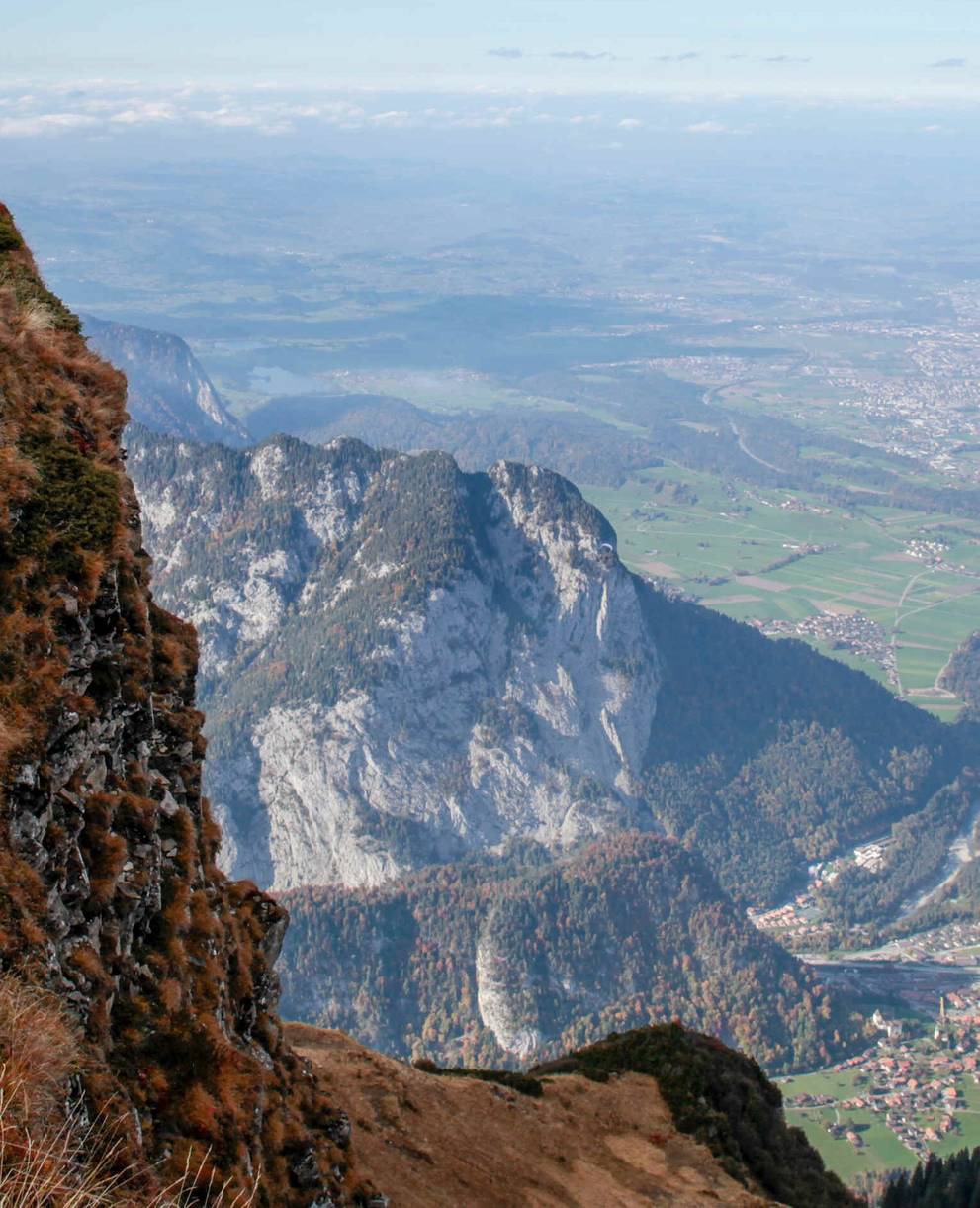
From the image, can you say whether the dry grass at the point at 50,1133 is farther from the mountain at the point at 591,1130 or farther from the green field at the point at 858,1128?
the green field at the point at 858,1128

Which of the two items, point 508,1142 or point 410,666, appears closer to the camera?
point 508,1142

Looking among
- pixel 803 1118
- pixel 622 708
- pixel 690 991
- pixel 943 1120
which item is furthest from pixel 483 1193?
pixel 622 708

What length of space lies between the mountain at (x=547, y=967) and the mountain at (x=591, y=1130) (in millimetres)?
77501

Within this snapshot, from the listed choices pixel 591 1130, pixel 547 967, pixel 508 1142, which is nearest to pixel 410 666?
pixel 547 967

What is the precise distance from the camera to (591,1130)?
4362 centimetres

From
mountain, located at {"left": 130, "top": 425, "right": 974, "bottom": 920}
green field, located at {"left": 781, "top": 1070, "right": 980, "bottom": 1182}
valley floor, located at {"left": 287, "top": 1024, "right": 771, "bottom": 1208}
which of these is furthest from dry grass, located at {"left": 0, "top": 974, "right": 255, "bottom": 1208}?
mountain, located at {"left": 130, "top": 425, "right": 974, "bottom": 920}

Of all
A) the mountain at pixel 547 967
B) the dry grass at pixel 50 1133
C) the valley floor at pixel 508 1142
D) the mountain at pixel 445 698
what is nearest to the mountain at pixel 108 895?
the dry grass at pixel 50 1133

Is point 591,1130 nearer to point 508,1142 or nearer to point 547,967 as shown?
point 508,1142

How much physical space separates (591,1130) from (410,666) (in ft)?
444

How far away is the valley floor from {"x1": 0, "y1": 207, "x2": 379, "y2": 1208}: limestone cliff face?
6615 mm

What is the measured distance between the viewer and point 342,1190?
79.7 ft

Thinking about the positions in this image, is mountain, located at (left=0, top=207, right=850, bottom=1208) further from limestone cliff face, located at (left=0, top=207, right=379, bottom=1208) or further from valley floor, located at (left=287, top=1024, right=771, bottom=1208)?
valley floor, located at (left=287, top=1024, right=771, bottom=1208)

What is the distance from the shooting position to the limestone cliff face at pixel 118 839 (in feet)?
58.1

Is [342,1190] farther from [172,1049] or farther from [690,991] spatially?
[690,991]
